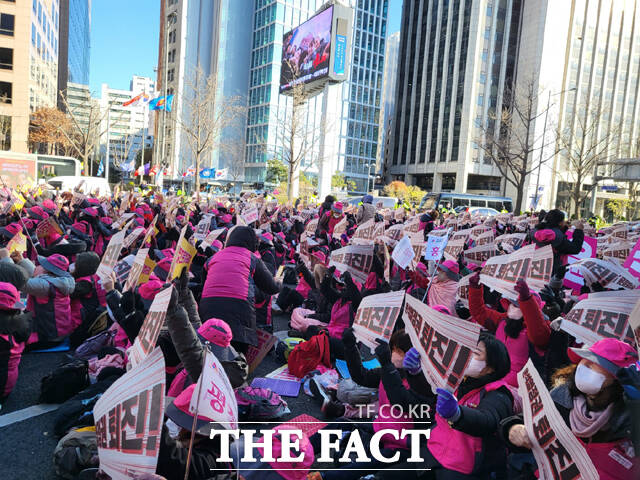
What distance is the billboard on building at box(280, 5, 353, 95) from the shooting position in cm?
3812

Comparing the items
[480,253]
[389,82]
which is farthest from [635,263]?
[389,82]

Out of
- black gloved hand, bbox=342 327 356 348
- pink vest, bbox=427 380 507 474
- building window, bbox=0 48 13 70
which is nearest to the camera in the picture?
pink vest, bbox=427 380 507 474

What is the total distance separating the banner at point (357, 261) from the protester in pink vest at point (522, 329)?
1.61 m

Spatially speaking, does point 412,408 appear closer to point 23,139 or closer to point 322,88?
point 322,88

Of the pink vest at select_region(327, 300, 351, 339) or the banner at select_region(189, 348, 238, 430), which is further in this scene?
the pink vest at select_region(327, 300, 351, 339)

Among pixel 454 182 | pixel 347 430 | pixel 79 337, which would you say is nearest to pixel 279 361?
pixel 347 430

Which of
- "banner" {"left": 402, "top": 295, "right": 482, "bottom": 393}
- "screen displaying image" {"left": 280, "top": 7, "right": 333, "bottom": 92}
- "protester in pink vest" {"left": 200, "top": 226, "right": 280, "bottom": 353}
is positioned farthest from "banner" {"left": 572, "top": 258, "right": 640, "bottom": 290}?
"screen displaying image" {"left": 280, "top": 7, "right": 333, "bottom": 92}

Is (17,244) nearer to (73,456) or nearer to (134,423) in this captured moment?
(73,456)

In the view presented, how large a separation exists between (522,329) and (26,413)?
13.9ft

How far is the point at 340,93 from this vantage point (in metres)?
66.6

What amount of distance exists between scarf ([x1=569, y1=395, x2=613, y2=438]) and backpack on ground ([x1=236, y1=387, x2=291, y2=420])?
8.47ft

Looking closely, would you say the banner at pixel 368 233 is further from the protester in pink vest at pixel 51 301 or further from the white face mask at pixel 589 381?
the white face mask at pixel 589 381

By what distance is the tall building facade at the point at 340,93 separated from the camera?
6900cm

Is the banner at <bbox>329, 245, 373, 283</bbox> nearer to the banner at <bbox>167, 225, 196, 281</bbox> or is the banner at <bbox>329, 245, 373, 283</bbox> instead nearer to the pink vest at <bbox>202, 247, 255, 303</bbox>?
the pink vest at <bbox>202, 247, 255, 303</bbox>
